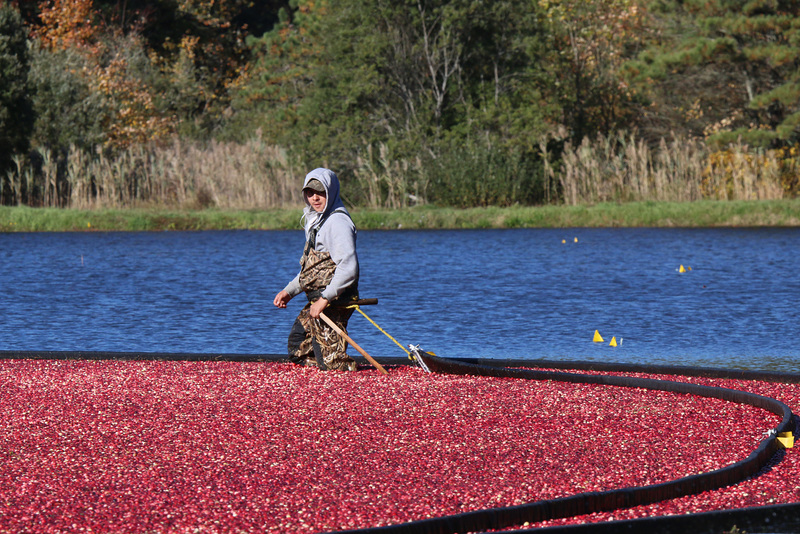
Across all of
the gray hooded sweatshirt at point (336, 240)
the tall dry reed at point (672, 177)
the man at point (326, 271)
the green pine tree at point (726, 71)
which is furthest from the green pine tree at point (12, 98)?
the gray hooded sweatshirt at point (336, 240)

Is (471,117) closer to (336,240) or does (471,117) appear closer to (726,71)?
(726,71)

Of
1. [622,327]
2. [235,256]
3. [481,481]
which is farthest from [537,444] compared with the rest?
[235,256]

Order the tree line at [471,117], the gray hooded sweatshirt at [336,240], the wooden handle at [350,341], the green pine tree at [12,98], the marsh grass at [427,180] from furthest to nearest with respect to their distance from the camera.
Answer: the green pine tree at [12,98], the tree line at [471,117], the marsh grass at [427,180], the wooden handle at [350,341], the gray hooded sweatshirt at [336,240]

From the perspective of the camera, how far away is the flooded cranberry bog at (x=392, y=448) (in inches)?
182

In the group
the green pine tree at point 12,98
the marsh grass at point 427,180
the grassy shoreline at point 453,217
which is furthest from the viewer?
the green pine tree at point 12,98

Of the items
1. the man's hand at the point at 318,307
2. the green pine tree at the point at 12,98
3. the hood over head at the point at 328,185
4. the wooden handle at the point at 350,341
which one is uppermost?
the green pine tree at the point at 12,98

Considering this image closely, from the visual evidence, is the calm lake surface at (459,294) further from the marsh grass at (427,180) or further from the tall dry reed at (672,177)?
the marsh grass at (427,180)

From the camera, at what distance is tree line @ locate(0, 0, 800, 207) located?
23.8m

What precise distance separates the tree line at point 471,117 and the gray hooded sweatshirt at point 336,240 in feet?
51.4

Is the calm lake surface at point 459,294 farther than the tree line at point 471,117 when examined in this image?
No

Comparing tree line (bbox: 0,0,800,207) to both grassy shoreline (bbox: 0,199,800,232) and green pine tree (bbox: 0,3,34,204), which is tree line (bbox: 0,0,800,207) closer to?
green pine tree (bbox: 0,3,34,204)

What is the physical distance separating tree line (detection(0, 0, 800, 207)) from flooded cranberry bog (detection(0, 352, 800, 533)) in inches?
630

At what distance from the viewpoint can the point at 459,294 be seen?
43.1 ft

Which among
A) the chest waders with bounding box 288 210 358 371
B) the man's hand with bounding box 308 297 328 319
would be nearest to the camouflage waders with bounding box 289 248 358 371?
the chest waders with bounding box 288 210 358 371
